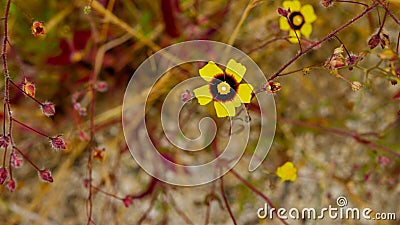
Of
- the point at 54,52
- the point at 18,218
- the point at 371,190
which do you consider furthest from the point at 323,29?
the point at 18,218

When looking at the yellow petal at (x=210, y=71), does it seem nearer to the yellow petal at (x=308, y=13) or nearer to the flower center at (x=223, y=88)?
the flower center at (x=223, y=88)

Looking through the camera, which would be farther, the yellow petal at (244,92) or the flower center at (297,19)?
the flower center at (297,19)

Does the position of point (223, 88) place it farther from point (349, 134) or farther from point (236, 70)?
point (349, 134)

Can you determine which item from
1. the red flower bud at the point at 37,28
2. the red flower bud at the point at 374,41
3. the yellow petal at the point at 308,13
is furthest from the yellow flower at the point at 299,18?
the red flower bud at the point at 37,28

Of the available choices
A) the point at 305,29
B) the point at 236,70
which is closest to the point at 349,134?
the point at 305,29

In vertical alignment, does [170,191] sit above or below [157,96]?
below

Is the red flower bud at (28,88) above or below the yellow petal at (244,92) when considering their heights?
below

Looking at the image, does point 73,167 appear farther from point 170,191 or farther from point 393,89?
point 393,89
